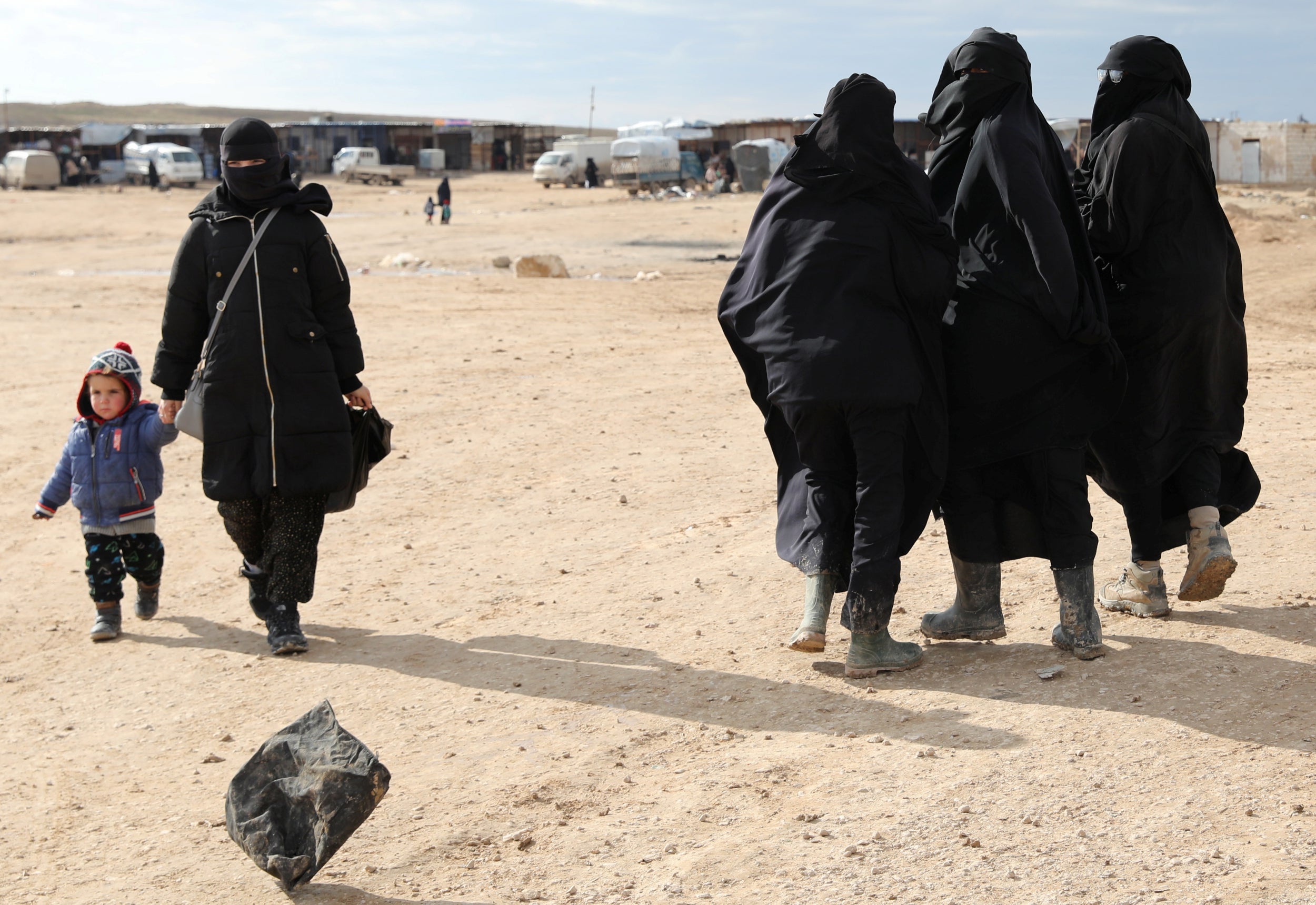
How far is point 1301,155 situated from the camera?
4066cm

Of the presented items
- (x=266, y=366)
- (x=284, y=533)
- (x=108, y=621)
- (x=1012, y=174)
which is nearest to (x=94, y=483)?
(x=108, y=621)

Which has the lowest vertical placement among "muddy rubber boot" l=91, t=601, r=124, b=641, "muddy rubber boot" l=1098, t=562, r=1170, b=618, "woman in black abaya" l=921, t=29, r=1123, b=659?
"muddy rubber boot" l=91, t=601, r=124, b=641

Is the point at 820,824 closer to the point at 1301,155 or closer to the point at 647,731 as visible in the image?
the point at 647,731

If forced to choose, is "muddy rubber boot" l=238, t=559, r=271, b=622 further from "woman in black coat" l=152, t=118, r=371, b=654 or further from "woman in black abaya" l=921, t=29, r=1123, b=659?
"woman in black abaya" l=921, t=29, r=1123, b=659

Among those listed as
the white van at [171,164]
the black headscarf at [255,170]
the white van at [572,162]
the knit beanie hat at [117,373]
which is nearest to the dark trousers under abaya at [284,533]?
the knit beanie hat at [117,373]

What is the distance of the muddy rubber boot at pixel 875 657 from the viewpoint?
12.9 feet

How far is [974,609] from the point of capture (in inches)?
164

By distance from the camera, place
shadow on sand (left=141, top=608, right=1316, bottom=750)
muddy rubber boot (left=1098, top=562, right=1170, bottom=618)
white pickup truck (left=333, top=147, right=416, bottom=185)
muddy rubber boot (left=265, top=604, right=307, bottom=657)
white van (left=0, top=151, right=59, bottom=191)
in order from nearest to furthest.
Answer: shadow on sand (left=141, top=608, right=1316, bottom=750) < muddy rubber boot (left=1098, top=562, right=1170, bottom=618) < muddy rubber boot (left=265, top=604, right=307, bottom=657) < white van (left=0, top=151, right=59, bottom=191) < white pickup truck (left=333, top=147, right=416, bottom=185)

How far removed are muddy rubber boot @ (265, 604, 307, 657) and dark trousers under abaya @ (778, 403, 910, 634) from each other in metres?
1.94

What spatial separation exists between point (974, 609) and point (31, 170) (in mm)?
48895

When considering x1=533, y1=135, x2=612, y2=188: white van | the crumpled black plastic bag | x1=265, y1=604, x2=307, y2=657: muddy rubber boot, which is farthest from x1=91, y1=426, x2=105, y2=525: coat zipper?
x1=533, y1=135, x2=612, y2=188: white van

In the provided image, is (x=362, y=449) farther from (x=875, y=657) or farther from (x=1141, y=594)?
(x=1141, y=594)

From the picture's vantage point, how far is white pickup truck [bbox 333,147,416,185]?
4888cm

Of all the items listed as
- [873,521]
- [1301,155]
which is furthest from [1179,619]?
[1301,155]
